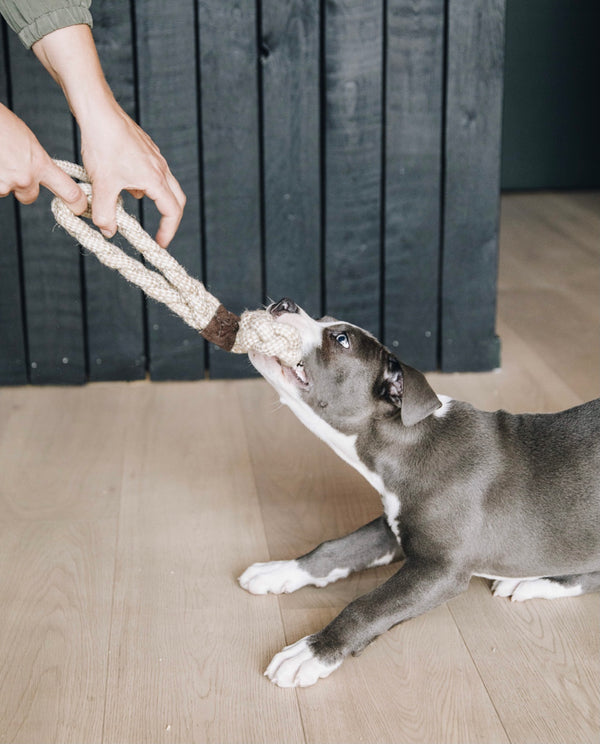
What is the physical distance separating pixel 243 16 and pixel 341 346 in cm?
130

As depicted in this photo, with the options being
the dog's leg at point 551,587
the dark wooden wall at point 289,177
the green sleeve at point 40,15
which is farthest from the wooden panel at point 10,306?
the dog's leg at point 551,587

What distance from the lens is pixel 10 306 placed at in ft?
9.02

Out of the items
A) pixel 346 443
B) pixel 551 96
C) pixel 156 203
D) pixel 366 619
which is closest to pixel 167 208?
pixel 156 203

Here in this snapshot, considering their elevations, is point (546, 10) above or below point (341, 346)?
above

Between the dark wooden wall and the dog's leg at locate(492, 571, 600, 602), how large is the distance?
3.78 ft

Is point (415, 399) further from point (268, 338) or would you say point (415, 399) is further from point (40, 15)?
point (40, 15)

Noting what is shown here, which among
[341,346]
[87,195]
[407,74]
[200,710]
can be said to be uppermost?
[407,74]

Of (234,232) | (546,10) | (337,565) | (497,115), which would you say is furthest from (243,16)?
(546,10)

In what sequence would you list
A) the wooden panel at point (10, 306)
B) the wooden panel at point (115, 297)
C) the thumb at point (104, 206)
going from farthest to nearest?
the wooden panel at point (10, 306) → the wooden panel at point (115, 297) → the thumb at point (104, 206)

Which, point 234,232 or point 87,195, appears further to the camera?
point 234,232

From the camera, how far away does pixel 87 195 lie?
5.33 ft

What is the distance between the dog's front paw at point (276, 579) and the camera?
181 centimetres

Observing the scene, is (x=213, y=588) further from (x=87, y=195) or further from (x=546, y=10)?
(x=546, y=10)

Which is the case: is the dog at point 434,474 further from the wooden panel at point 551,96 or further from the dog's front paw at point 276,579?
the wooden panel at point 551,96
